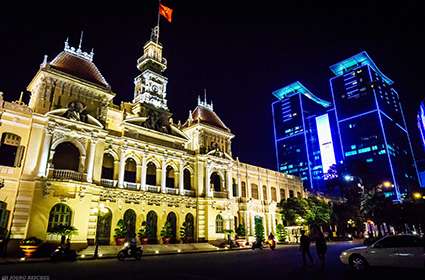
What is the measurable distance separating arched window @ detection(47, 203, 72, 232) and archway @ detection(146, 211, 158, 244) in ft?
25.4

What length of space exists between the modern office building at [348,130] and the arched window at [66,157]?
89.8m

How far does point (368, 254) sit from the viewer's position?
38.2 feet

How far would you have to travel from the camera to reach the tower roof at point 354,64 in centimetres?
12406

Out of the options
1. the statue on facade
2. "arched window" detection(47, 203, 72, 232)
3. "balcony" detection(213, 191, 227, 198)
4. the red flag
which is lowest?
"arched window" detection(47, 203, 72, 232)

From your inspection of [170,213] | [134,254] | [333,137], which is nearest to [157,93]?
[170,213]

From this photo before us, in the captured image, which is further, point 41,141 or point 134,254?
point 41,141

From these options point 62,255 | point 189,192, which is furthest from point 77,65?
point 62,255

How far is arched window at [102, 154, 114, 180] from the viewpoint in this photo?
1110 inches

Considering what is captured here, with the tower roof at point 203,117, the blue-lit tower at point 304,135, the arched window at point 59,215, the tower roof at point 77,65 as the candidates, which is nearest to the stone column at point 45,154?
the arched window at point 59,215

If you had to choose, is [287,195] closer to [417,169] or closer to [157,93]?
[157,93]

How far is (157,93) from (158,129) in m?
5.86

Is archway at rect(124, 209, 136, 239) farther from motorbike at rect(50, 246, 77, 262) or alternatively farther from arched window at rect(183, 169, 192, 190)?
motorbike at rect(50, 246, 77, 262)

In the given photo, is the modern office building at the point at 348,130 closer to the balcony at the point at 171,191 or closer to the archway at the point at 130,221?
the balcony at the point at 171,191

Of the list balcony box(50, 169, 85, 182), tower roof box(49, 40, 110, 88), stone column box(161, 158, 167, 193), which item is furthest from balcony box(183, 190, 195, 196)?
tower roof box(49, 40, 110, 88)
